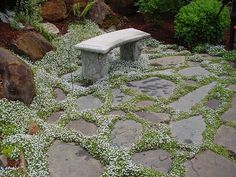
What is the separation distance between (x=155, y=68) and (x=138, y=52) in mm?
748

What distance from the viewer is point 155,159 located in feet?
16.3

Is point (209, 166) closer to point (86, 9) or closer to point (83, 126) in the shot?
point (83, 126)

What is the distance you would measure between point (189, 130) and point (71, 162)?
1.88 meters

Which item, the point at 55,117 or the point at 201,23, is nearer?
the point at 55,117

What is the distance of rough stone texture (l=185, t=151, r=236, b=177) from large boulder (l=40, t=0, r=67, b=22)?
278 inches

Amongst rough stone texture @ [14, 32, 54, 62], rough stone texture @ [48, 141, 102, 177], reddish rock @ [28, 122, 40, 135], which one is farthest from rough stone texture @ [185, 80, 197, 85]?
rough stone texture @ [14, 32, 54, 62]

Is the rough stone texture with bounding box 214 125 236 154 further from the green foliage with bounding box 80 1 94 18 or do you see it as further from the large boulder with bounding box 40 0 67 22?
the large boulder with bounding box 40 0 67 22

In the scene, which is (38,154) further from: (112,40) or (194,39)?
(194,39)

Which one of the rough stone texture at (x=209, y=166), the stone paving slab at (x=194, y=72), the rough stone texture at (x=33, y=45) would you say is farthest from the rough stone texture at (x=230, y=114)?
the rough stone texture at (x=33, y=45)

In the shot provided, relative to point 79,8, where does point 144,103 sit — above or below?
below

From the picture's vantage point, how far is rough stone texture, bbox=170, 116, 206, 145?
539 centimetres

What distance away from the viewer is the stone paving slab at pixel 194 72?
780 cm

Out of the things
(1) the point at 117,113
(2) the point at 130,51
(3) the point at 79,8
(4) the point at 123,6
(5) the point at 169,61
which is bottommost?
(5) the point at 169,61

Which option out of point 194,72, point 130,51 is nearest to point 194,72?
point 194,72
